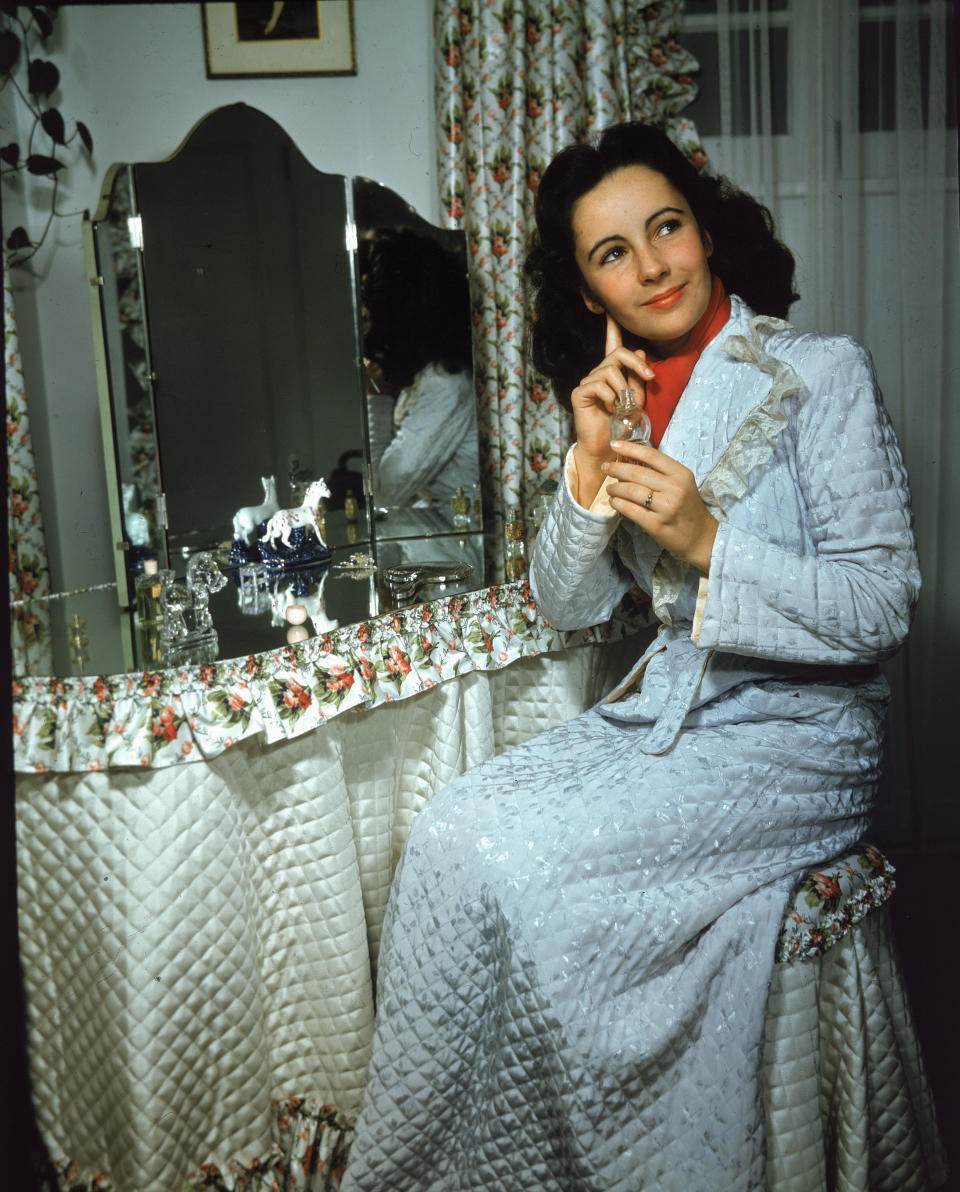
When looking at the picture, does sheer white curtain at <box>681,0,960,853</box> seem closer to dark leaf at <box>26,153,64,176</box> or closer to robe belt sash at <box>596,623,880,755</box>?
robe belt sash at <box>596,623,880,755</box>

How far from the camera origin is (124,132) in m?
2.13

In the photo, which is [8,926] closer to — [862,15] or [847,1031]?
[847,1031]

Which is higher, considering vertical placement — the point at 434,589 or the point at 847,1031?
the point at 434,589

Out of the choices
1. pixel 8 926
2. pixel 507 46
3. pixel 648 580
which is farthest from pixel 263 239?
pixel 8 926

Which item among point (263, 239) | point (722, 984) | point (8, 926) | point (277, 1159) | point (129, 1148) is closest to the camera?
point (8, 926)

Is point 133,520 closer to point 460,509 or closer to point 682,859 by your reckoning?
point 460,509

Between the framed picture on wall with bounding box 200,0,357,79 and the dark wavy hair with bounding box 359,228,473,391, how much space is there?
0.46 metres

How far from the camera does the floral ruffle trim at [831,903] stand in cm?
118

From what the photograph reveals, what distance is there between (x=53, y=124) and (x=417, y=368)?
2.88 ft

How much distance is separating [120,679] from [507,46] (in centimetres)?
159

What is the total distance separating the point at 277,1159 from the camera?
1423mm

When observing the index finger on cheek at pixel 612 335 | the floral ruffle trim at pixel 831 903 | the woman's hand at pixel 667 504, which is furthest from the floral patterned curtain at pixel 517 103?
the floral ruffle trim at pixel 831 903

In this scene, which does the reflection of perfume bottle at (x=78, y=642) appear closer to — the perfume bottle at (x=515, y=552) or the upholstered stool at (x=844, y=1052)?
the perfume bottle at (x=515, y=552)

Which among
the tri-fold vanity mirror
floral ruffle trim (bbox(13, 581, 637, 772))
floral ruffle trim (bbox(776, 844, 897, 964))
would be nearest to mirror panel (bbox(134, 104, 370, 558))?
the tri-fold vanity mirror
